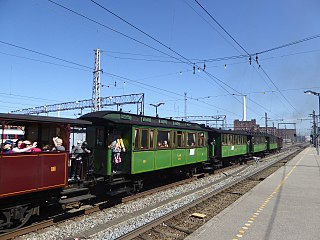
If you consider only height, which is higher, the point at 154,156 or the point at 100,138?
the point at 100,138

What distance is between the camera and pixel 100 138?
1115cm

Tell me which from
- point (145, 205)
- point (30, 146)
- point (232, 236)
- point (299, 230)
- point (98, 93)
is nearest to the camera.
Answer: point (232, 236)

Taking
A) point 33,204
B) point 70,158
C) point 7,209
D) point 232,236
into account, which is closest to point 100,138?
point 70,158

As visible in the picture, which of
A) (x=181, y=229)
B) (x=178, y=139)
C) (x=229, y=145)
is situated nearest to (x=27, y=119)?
(x=181, y=229)

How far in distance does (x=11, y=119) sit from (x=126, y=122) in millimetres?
4774

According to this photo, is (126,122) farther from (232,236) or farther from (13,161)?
(232,236)

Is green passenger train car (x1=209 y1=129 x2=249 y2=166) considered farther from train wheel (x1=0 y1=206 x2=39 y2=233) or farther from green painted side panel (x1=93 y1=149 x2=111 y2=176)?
train wheel (x1=0 y1=206 x2=39 y2=233)

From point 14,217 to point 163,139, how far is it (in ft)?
25.0

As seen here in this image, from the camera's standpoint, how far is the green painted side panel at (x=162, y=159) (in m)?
13.3

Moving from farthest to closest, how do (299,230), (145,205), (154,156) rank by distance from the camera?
(154,156) < (145,205) < (299,230)

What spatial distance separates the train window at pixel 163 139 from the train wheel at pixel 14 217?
6.74 meters

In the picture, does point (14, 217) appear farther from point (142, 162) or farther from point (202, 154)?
point (202, 154)

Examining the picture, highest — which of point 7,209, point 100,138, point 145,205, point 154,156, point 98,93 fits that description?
point 98,93

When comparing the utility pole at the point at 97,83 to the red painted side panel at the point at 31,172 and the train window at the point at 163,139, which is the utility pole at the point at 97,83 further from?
the red painted side panel at the point at 31,172
